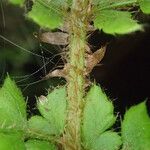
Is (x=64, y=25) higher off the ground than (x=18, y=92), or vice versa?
(x=64, y=25)

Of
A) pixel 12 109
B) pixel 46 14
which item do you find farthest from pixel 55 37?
pixel 12 109

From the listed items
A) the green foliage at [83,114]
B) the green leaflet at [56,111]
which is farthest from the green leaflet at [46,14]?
the green leaflet at [56,111]

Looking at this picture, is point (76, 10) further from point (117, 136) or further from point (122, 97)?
point (122, 97)

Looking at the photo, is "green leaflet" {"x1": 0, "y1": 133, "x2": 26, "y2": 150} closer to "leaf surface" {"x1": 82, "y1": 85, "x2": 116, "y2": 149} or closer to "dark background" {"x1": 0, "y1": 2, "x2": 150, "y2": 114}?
"leaf surface" {"x1": 82, "y1": 85, "x2": 116, "y2": 149}

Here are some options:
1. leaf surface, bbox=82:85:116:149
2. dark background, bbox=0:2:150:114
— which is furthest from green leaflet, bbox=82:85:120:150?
dark background, bbox=0:2:150:114

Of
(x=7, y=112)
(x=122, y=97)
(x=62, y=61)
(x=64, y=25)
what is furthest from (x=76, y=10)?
(x=122, y=97)
